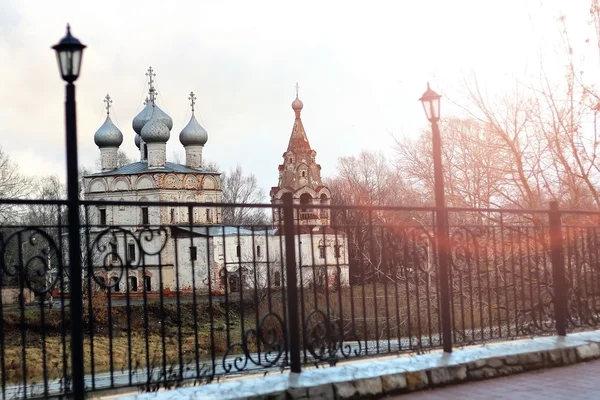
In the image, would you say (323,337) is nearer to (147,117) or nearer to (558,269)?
(558,269)

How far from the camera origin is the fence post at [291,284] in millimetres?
5383

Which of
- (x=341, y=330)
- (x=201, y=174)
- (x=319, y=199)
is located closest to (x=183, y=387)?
(x=341, y=330)

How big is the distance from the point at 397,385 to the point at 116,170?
40687 millimetres

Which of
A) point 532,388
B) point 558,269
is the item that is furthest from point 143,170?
point 532,388

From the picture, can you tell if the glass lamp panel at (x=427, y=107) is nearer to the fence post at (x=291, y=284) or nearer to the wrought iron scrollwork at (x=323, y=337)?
the fence post at (x=291, y=284)

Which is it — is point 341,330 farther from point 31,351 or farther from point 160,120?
point 160,120

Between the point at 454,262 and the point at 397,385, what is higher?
the point at 454,262

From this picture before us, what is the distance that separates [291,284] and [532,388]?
214 centimetres

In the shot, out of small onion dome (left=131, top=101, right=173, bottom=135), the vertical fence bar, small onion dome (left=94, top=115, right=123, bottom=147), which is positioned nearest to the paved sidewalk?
the vertical fence bar

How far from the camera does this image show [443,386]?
19.5ft

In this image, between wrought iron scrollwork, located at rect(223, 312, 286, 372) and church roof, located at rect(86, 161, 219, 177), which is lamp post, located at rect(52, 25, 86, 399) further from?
church roof, located at rect(86, 161, 219, 177)

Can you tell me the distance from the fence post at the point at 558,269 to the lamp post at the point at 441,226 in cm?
160

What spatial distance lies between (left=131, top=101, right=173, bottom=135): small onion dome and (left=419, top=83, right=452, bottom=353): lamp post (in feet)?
129

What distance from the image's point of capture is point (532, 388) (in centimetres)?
581
